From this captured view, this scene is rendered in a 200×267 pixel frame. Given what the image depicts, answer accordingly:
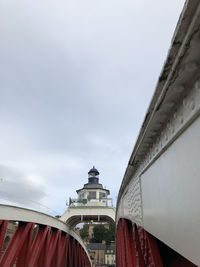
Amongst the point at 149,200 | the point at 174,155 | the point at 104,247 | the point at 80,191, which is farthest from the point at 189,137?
the point at 104,247

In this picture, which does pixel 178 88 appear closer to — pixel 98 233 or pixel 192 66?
pixel 192 66

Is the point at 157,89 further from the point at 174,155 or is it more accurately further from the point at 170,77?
the point at 174,155

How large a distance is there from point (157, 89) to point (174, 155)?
69 centimetres

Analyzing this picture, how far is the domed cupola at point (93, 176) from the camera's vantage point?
3866cm

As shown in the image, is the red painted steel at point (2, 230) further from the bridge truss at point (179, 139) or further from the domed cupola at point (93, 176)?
the domed cupola at point (93, 176)

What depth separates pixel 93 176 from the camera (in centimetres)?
3972

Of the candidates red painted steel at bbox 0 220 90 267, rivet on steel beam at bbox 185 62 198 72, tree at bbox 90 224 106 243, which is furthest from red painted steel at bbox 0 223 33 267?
tree at bbox 90 224 106 243

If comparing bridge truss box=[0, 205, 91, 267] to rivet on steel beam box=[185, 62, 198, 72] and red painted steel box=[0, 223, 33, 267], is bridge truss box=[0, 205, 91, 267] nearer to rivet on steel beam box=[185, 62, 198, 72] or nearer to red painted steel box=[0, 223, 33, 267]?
red painted steel box=[0, 223, 33, 267]

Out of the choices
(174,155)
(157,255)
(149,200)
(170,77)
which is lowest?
(157,255)

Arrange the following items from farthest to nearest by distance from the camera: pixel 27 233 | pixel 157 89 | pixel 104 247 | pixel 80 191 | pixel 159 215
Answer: pixel 104 247 < pixel 80 191 < pixel 27 233 < pixel 159 215 < pixel 157 89

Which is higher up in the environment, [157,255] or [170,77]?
[170,77]

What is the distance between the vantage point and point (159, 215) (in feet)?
7.69

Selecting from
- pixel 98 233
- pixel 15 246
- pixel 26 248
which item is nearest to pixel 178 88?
pixel 15 246

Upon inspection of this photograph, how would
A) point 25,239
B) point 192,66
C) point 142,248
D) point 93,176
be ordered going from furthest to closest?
1. point 93,176
2. point 25,239
3. point 142,248
4. point 192,66
